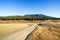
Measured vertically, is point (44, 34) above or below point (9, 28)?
above

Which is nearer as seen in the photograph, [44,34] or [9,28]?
[44,34]

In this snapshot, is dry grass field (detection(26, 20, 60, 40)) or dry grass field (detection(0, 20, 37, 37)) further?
dry grass field (detection(0, 20, 37, 37))

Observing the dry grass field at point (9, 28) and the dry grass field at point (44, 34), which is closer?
the dry grass field at point (44, 34)
